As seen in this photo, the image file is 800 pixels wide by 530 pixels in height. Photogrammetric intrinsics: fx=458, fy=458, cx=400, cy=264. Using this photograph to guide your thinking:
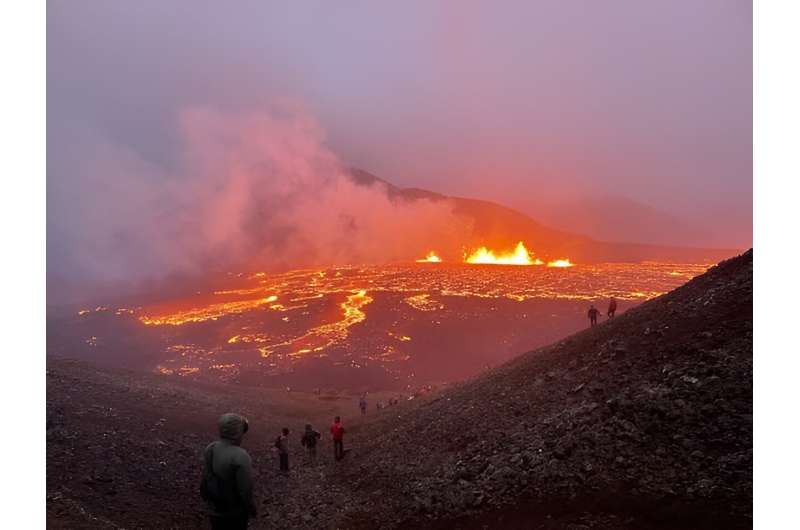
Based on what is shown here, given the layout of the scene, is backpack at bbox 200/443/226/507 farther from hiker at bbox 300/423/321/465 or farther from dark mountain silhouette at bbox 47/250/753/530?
hiker at bbox 300/423/321/465

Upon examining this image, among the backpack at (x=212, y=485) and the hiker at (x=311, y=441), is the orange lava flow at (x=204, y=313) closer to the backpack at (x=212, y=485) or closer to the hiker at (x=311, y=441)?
the hiker at (x=311, y=441)

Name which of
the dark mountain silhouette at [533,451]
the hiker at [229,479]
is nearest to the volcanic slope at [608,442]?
the dark mountain silhouette at [533,451]

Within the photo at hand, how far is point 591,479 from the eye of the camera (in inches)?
472

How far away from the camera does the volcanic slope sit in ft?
34.9

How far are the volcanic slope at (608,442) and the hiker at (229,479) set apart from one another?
24.2 feet

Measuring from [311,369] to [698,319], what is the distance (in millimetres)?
55452

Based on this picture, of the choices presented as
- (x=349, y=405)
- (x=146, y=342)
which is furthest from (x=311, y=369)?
(x=146, y=342)

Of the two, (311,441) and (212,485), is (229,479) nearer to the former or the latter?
(212,485)

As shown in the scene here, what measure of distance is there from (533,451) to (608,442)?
7.48 feet

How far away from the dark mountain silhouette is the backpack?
25.2 ft

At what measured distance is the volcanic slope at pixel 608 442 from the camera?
1065cm

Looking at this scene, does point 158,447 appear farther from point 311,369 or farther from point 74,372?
point 311,369

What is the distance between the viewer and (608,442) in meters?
13.1

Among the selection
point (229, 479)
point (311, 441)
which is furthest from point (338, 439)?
point (229, 479)
